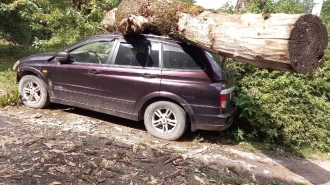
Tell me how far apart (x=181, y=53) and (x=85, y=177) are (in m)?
2.44

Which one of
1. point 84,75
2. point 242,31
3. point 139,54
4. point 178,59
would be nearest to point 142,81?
point 139,54

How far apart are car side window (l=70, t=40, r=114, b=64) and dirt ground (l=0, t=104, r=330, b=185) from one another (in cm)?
118

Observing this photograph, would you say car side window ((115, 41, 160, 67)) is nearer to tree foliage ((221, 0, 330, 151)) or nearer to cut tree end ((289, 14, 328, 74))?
tree foliage ((221, 0, 330, 151))

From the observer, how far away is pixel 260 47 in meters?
3.16

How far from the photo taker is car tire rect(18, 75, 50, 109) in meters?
5.41

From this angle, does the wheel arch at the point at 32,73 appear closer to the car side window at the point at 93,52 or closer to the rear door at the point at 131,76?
the car side window at the point at 93,52

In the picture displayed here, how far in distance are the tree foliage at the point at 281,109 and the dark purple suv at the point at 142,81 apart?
704 mm

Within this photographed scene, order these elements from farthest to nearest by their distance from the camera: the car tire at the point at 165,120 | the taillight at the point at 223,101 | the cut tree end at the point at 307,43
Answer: the car tire at the point at 165,120 < the taillight at the point at 223,101 < the cut tree end at the point at 307,43

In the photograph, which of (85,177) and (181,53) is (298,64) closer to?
(181,53)

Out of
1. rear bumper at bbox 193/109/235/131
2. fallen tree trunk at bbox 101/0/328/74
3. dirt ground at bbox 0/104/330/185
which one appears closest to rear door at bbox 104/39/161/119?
fallen tree trunk at bbox 101/0/328/74

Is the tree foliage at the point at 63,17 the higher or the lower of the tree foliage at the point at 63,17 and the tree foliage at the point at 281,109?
the higher

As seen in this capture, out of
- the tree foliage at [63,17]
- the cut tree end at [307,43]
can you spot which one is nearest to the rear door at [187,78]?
the cut tree end at [307,43]

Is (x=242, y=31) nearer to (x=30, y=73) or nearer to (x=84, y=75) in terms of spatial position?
(x=84, y=75)

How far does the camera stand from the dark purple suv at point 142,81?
4.45 metres
